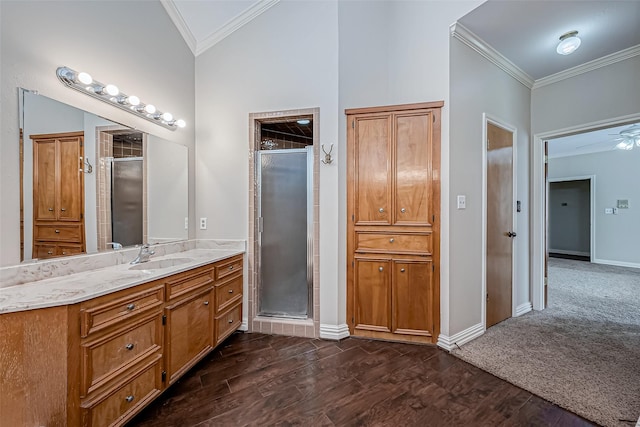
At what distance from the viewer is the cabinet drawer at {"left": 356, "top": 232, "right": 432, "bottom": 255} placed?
2465mm

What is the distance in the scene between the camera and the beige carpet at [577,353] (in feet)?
5.63

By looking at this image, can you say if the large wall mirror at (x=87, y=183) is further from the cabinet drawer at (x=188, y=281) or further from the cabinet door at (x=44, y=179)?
the cabinet drawer at (x=188, y=281)

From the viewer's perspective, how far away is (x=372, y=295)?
2.58 meters

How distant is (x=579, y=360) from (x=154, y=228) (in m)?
3.75

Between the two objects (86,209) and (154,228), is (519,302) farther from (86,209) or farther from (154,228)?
(86,209)

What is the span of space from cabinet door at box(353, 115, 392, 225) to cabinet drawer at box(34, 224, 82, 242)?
214 centimetres

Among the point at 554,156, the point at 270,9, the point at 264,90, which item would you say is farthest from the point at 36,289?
the point at 554,156

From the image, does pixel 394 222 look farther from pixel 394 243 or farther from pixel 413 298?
pixel 413 298

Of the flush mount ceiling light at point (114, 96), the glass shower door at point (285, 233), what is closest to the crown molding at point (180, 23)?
the flush mount ceiling light at point (114, 96)

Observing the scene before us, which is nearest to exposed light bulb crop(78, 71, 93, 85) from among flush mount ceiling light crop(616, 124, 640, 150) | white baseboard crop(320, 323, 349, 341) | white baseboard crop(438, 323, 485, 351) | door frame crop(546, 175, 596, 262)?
white baseboard crop(320, 323, 349, 341)

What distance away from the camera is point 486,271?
106 inches

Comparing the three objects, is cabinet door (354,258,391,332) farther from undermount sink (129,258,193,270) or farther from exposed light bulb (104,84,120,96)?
exposed light bulb (104,84,120,96)

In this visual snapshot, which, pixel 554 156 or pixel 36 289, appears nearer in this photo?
pixel 36 289

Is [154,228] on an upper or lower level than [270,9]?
lower
